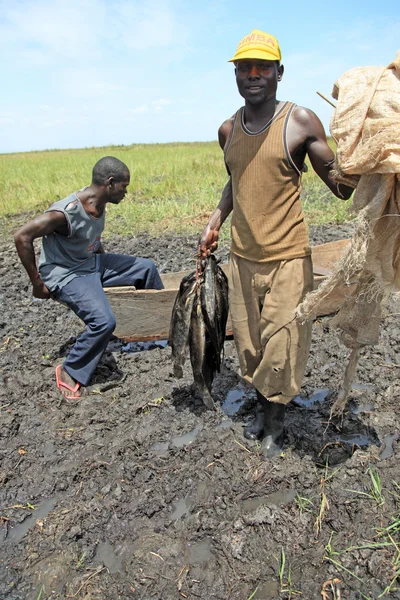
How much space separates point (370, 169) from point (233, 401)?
2.08m

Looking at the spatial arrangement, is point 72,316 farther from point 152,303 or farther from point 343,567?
point 343,567

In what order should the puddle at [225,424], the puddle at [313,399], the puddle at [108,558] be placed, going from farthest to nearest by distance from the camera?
1. the puddle at [313,399]
2. the puddle at [225,424]
3. the puddle at [108,558]

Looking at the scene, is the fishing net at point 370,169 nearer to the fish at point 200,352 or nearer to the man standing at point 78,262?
the fish at point 200,352

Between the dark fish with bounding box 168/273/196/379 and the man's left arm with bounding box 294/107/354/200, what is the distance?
41.7 inches

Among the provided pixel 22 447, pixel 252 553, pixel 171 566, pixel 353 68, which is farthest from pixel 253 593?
pixel 353 68

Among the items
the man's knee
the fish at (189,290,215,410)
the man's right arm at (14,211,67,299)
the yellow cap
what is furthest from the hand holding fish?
the man's right arm at (14,211,67,299)

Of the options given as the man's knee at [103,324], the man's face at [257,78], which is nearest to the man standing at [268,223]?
the man's face at [257,78]

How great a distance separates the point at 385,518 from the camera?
7.38 ft

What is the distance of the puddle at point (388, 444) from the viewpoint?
2.76 m

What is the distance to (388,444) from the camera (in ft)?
9.35

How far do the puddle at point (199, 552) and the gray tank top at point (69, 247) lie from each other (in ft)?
7.05

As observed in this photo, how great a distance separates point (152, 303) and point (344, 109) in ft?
7.97

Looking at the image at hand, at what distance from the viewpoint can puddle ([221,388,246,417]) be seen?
3.32 m

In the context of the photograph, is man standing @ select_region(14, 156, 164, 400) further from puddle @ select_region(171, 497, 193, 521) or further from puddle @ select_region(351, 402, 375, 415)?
puddle @ select_region(351, 402, 375, 415)
